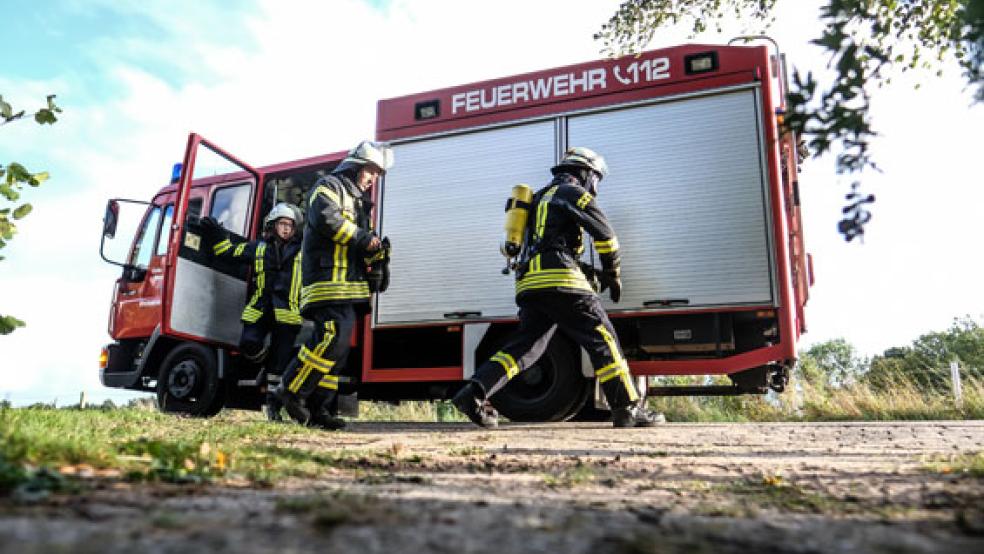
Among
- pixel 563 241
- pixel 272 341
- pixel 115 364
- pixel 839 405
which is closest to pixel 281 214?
pixel 272 341

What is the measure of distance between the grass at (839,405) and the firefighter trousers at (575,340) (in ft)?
14.4

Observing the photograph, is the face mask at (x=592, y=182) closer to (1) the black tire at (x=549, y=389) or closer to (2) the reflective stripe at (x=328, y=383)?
(1) the black tire at (x=549, y=389)

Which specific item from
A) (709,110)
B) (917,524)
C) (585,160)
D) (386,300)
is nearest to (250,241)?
(386,300)

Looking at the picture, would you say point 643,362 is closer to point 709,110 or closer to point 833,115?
point 709,110

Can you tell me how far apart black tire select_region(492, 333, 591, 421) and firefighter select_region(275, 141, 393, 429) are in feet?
4.38

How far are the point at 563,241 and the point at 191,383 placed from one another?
405 centimetres

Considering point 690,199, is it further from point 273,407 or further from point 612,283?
point 273,407

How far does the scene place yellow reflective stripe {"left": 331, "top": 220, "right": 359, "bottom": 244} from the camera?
497 cm

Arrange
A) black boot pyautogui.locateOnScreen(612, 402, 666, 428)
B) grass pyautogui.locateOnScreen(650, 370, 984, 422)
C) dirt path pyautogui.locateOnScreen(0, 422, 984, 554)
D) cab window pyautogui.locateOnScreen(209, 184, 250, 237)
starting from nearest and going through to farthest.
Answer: dirt path pyautogui.locateOnScreen(0, 422, 984, 554) < black boot pyautogui.locateOnScreen(612, 402, 666, 428) < cab window pyautogui.locateOnScreen(209, 184, 250, 237) < grass pyautogui.locateOnScreen(650, 370, 984, 422)

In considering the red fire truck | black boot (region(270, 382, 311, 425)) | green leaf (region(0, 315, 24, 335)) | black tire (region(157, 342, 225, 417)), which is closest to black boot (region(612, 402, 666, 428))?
the red fire truck

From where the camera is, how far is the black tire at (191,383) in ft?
21.7

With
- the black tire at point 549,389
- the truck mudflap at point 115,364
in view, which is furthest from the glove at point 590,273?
Result: the truck mudflap at point 115,364

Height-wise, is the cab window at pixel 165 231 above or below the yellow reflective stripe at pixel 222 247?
above

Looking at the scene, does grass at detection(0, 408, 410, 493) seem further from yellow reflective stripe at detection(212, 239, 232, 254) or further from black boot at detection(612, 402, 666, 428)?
yellow reflective stripe at detection(212, 239, 232, 254)
